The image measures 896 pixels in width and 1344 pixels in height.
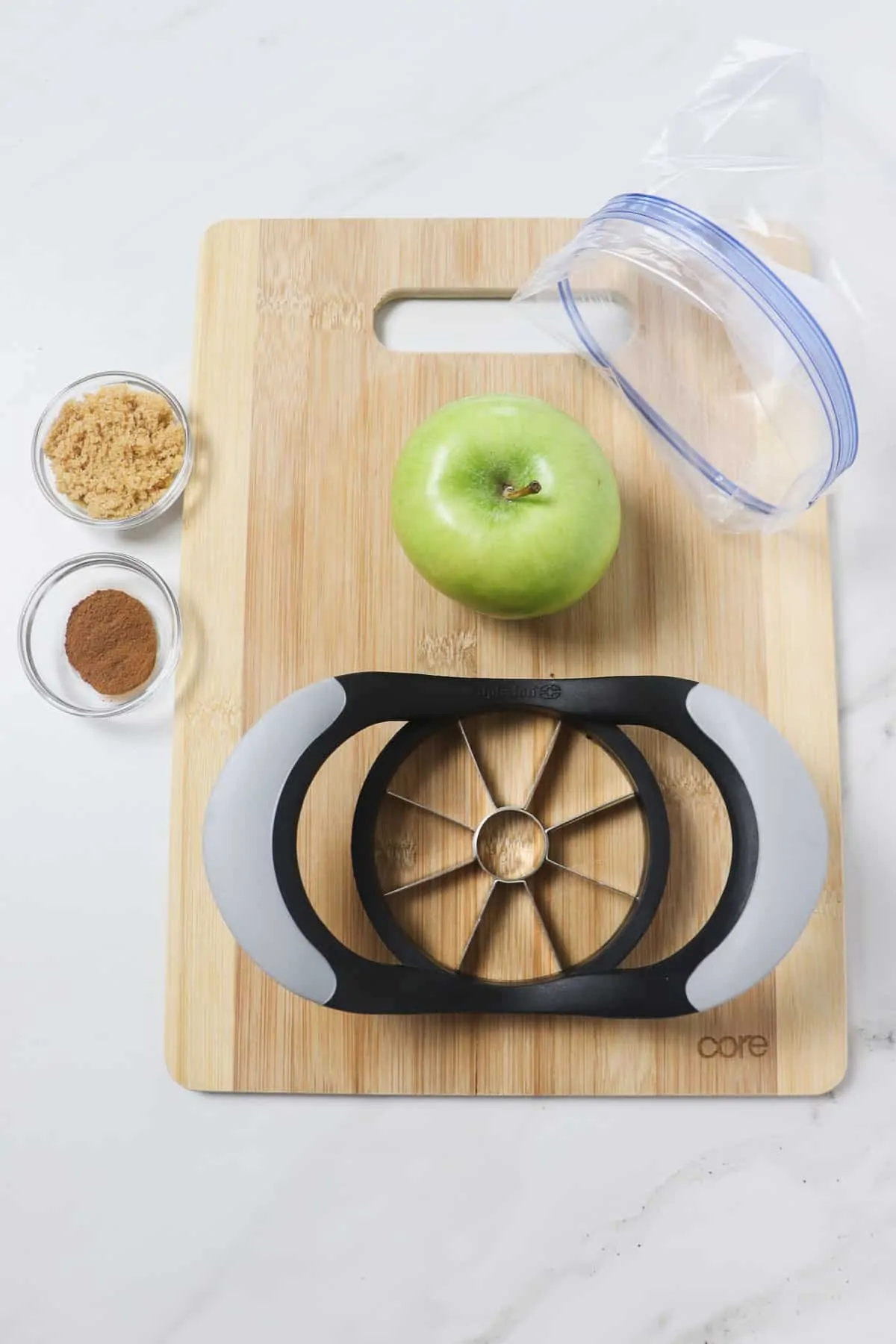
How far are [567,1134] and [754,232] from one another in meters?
0.74

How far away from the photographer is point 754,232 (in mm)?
946

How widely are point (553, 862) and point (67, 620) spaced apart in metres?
0.44

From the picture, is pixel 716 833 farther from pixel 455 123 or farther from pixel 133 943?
pixel 455 123

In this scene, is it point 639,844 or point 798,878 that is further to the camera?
point 639,844

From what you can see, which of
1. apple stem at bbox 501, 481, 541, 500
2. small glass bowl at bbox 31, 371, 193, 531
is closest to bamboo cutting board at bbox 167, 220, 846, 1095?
small glass bowl at bbox 31, 371, 193, 531

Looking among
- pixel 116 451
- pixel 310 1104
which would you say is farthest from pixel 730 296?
pixel 310 1104

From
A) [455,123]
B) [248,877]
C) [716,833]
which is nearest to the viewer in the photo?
[248,877]

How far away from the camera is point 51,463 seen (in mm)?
930

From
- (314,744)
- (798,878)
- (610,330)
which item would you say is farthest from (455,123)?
(798,878)

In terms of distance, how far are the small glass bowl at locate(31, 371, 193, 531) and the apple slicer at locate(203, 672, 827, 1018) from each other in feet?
0.71

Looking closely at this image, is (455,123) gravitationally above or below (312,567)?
above

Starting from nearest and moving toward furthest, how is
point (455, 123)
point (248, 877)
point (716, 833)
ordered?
point (248, 877)
point (716, 833)
point (455, 123)

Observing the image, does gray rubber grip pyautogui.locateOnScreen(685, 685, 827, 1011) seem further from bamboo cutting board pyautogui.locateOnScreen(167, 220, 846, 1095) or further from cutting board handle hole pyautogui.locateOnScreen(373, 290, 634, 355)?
cutting board handle hole pyautogui.locateOnScreen(373, 290, 634, 355)

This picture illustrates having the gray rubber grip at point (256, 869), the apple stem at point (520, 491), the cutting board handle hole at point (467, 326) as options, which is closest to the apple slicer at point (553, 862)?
the gray rubber grip at point (256, 869)
